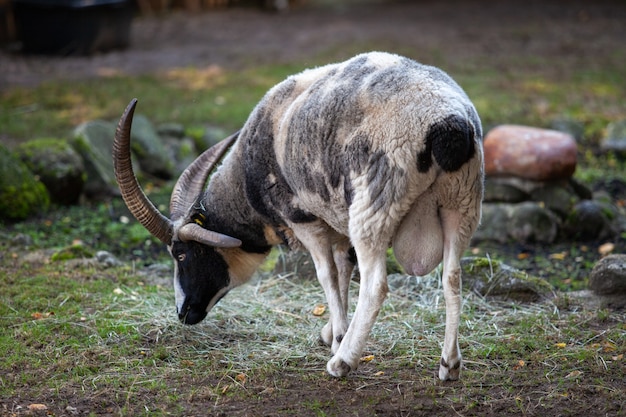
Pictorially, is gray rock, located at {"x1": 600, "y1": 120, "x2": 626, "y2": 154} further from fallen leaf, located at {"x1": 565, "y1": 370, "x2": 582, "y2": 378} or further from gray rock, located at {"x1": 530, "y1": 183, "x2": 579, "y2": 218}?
fallen leaf, located at {"x1": 565, "y1": 370, "x2": 582, "y2": 378}

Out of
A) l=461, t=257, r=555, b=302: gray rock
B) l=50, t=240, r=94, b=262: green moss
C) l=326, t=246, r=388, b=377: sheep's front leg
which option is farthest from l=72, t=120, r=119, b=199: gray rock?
l=326, t=246, r=388, b=377: sheep's front leg

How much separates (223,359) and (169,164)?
5.33 metres

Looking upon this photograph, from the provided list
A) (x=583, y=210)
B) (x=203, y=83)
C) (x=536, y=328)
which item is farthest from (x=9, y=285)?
(x=203, y=83)

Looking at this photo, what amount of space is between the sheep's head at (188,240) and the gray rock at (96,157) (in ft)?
12.7

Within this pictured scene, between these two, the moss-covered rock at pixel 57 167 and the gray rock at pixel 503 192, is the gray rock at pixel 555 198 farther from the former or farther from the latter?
the moss-covered rock at pixel 57 167

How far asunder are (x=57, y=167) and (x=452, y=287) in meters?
5.70

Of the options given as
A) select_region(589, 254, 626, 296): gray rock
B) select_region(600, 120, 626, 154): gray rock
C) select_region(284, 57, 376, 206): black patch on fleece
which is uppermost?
select_region(284, 57, 376, 206): black patch on fleece

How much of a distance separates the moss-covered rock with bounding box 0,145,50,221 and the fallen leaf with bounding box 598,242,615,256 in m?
5.66

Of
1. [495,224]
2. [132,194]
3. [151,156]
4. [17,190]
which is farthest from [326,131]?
[151,156]

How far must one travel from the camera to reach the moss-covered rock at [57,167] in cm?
961

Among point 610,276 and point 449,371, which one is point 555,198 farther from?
point 449,371

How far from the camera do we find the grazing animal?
5.13 m

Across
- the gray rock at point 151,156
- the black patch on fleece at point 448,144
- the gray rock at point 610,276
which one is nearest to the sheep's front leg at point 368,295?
the black patch on fleece at point 448,144

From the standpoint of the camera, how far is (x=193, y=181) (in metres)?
6.60
